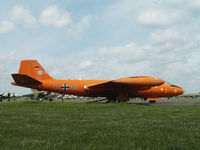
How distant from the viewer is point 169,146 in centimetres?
390

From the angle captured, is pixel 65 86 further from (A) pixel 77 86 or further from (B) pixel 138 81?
(B) pixel 138 81

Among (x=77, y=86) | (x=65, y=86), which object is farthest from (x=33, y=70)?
(x=77, y=86)

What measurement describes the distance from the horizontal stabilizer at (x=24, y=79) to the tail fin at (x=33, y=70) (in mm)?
1561

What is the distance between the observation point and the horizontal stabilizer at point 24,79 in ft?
77.8

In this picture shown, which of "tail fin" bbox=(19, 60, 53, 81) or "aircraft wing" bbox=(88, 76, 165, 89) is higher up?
"tail fin" bbox=(19, 60, 53, 81)

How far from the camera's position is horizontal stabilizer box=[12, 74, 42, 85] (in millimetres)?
23700

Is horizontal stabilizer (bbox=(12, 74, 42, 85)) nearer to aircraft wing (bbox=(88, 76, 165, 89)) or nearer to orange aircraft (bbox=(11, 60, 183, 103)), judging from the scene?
orange aircraft (bbox=(11, 60, 183, 103))

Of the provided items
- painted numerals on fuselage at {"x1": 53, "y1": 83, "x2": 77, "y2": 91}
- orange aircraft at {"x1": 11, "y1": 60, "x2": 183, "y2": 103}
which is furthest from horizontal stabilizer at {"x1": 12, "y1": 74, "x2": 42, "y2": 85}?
painted numerals on fuselage at {"x1": 53, "y1": 83, "x2": 77, "y2": 91}

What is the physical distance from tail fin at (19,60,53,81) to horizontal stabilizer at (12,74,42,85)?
1.56 meters

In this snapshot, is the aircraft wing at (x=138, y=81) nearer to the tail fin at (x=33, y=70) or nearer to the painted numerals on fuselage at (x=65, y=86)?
the painted numerals on fuselage at (x=65, y=86)

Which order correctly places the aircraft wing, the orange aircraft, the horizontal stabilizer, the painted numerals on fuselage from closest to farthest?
the horizontal stabilizer < the aircraft wing < the orange aircraft < the painted numerals on fuselage

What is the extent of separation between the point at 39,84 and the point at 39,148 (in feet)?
76.9

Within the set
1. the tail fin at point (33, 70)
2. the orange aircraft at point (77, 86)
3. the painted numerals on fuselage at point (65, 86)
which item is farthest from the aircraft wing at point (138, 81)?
the tail fin at point (33, 70)

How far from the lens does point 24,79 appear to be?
24609mm
